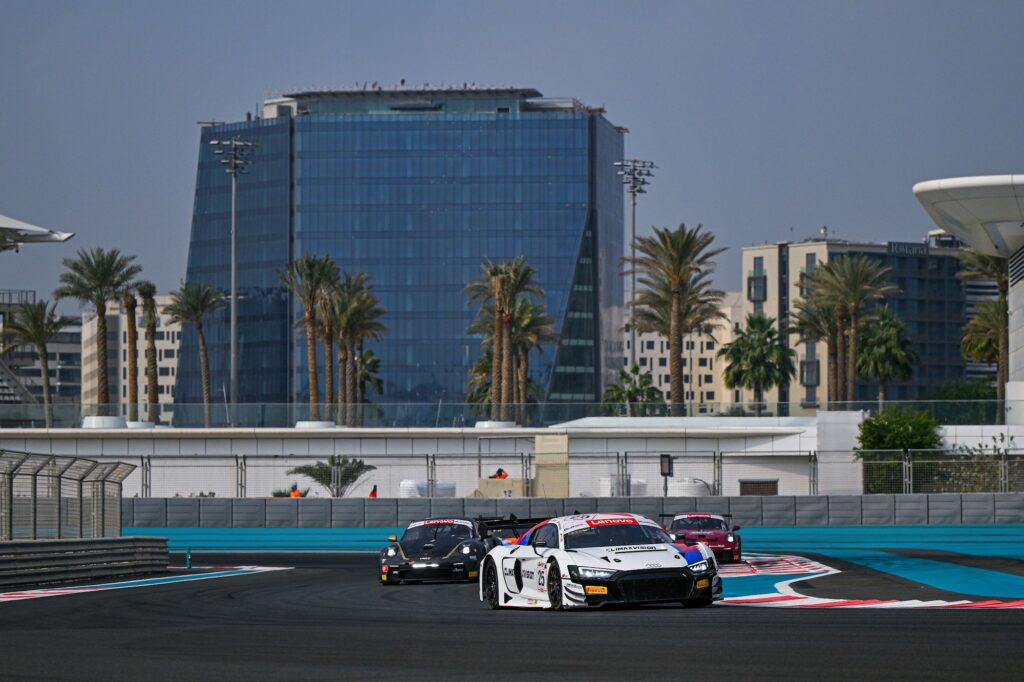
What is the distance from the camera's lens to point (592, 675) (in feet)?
39.0

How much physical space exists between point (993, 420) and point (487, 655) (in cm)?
4495

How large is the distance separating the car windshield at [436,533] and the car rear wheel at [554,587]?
28.7 feet

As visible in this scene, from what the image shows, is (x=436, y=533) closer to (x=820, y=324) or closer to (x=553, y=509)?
(x=553, y=509)

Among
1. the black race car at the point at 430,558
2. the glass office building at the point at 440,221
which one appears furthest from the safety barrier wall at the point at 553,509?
the glass office building at the point at 440,221

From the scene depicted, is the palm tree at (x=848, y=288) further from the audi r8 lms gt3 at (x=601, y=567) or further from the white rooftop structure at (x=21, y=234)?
the audi r8 lms gt3 at (x=601, y=567)

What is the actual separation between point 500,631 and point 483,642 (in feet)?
4.05

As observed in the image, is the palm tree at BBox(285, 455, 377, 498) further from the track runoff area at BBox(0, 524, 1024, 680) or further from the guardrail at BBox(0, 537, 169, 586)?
the track runoff area at BBox(0, 524, 1024, 680)

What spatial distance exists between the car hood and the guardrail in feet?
34.9

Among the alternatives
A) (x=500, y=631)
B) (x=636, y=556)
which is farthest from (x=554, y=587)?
(x=500, y=631)

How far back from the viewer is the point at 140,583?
87.6ft

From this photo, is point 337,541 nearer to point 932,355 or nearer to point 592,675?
point 592,675

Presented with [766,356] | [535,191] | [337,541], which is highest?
[535,191]

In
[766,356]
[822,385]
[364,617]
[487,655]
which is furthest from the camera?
[822,385]

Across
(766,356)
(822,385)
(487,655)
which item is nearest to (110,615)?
(487,655)
